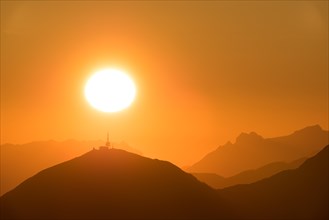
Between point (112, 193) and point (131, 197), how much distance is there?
5344 millimetres

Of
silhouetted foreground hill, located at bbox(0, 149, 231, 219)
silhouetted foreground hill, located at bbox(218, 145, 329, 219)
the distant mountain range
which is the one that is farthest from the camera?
silhouetted foreground hill, located at bbox(218, 145, 329, 219)

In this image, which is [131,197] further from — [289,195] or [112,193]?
[289,195]

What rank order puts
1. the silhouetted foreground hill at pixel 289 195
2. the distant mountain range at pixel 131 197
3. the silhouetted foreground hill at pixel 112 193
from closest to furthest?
the silhouetted foreground hill at pixel 112 193, the distant mountain range at pixel 131 197, the silhouetted foreground hill at pixel 289 195

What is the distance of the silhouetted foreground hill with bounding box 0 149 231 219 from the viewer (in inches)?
5020

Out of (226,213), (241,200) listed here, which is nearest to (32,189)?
(226,213)

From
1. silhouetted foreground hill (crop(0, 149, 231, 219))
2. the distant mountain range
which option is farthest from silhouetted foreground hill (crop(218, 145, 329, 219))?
silhouetted foreground hill (crop(0, 149, 231, 219))

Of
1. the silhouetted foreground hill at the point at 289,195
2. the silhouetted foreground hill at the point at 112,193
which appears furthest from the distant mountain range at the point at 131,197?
the silhouetted foreground hill at the point at 289,195

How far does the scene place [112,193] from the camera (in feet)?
435

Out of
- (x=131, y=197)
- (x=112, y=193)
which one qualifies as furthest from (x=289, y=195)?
(x=112, y=193)

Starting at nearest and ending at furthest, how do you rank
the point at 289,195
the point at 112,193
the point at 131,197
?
the point at 131,197 < the point at 112,193 < the point at 289,195

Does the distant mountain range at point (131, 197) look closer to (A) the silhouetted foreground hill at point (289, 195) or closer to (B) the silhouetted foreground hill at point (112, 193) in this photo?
(B) the silhouetted foreground hill at point (112, 193)

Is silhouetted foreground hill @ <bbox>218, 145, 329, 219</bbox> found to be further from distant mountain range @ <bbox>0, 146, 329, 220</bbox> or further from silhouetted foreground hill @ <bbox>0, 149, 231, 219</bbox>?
silhouetted foreground hill @ <bbox>0, 149, 231, 219</bbox>

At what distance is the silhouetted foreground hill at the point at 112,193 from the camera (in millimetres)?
127500

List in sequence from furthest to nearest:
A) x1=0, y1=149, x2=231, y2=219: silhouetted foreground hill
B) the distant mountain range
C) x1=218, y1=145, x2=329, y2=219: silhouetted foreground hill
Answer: x1=218, y1=145, x2=329, y2=219: silhouetted foreground hill
the distant mountain range
x1=0, y1=149, x2=231, y2=219: silhouetted foreground hill
